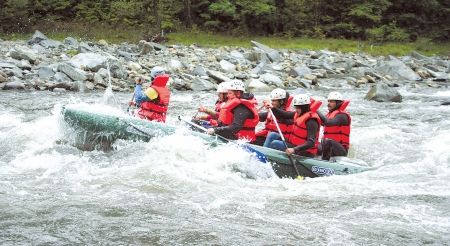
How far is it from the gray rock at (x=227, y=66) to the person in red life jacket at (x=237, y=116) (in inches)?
455

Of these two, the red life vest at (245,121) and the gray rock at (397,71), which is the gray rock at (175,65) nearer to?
the gray rock at (397,71)

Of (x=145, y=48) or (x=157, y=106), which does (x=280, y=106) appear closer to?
(x=157, y=106)

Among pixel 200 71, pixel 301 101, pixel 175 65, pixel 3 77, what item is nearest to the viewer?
pixel 301 101

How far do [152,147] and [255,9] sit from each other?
83.8 feet

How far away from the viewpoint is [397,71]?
75.5ft

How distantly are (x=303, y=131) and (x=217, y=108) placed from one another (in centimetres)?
188

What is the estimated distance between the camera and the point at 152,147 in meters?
8.68

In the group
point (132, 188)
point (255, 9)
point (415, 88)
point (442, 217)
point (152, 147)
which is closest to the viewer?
point (442, 217)

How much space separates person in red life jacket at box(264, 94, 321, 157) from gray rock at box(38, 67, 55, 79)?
33.5 feet

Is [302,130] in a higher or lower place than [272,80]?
higher

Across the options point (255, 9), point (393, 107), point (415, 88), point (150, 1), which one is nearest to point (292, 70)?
point (415, 88)

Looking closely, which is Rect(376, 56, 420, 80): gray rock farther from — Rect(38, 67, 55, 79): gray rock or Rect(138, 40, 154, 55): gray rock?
Rect(38, 67, 55, 79): gray rock

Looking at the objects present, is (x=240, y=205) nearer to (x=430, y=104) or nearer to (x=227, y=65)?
(x=430, y=104)

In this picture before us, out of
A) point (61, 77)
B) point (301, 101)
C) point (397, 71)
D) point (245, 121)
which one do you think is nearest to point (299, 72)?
point (397, 71)
